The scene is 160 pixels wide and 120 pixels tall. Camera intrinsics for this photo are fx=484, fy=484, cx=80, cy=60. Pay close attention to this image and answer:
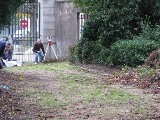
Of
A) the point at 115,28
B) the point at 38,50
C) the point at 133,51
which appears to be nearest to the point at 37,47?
the point at 38,50

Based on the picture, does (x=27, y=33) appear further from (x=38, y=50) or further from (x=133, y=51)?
(x=133, y=51)

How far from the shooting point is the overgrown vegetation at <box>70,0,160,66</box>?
64.8 ft

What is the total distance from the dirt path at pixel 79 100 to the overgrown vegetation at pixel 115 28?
3472 mm

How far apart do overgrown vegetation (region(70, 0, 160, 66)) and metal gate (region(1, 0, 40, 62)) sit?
5989mm

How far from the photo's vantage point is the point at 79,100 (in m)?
11.5

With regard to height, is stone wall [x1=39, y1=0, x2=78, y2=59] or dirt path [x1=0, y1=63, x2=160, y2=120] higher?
stone wall [x1=39, y1=0, x2=78, y2=59]

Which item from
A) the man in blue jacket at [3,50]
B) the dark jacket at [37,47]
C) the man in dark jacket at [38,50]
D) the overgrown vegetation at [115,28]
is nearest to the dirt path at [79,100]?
the overgrown vegetation at [115,28]

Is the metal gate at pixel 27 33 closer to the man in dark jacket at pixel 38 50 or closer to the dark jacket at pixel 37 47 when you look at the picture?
the man in dark jacket at pixel 38 50

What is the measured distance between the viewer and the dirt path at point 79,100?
373 inches

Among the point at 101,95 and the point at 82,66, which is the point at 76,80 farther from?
the point at 82,66

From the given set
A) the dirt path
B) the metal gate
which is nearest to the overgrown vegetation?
the dirt path

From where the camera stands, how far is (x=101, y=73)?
1895 centimetres

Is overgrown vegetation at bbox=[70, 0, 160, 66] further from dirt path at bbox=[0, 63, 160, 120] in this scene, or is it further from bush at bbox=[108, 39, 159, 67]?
dirt path at bbox=[0, 63, 160, 120]

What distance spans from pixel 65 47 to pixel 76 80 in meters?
12.0
